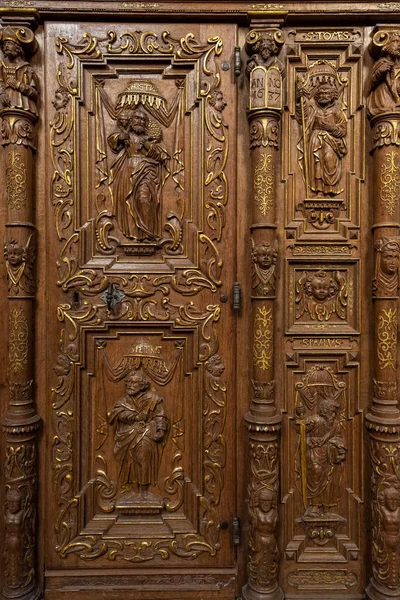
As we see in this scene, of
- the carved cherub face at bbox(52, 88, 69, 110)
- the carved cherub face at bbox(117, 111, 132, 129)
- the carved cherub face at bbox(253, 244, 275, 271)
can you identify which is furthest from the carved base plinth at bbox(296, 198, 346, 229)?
the carved cherub face at bbox(52, 88, 69, 110)

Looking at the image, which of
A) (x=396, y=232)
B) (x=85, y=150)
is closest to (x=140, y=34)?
(x=85, y=150)

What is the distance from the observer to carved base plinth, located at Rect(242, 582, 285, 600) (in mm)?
1847

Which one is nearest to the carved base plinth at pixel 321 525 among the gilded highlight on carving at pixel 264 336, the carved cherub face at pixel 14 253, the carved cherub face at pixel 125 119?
the gilded highlight on carving at pixel 264 336

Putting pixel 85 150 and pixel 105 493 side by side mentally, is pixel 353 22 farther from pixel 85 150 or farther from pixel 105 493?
pixel 105 493

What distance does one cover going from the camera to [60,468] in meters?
1.96

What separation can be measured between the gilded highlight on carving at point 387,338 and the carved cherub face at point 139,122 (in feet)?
5.22

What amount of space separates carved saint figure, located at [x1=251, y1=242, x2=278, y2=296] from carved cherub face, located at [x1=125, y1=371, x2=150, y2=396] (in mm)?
765

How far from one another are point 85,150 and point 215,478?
6.30 feet

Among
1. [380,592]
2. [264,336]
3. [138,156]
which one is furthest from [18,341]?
[380,592]

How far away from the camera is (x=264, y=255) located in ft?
6.04

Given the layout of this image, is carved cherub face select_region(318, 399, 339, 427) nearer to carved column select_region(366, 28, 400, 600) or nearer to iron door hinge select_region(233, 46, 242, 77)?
carved column select_region(366, 28, 400, 600)

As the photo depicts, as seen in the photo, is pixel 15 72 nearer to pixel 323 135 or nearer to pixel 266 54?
pixel 266 54

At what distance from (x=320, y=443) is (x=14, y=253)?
74.7 inches

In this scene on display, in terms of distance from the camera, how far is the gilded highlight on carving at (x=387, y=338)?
6.16 ft
